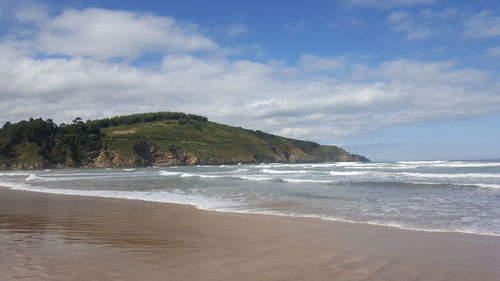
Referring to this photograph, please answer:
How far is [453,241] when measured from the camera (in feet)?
26.6

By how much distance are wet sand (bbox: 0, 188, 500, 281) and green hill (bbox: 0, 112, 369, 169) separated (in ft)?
312

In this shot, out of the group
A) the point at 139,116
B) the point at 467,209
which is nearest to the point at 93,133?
the point at 139,116

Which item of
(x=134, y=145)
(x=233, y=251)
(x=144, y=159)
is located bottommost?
(x=233, y=251)

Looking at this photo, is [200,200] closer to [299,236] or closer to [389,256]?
[299,236]

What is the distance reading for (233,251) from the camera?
23.5 feet

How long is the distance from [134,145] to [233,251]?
105 m

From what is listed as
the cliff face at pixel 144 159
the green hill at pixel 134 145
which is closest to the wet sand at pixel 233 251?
the cliff face at pixel 144 159

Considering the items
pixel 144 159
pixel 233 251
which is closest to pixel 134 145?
pixel 144 159

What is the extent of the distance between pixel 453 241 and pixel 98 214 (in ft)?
34.3

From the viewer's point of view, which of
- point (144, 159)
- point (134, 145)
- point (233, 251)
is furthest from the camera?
point (134, 145)

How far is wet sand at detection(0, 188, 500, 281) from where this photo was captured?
18.6 feet

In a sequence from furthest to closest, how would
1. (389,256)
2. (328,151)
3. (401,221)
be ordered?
(328,151) < (401,221) < (389,256)

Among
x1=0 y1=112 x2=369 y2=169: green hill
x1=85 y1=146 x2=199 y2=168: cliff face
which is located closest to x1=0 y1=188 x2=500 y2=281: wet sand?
x1=85 y1=146 x2=199 y2=168: cliff face

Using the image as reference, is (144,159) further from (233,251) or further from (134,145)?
(233,251)
